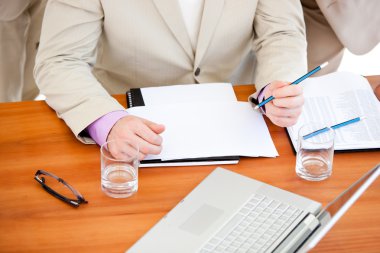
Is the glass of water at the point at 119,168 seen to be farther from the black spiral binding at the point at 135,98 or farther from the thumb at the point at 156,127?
the black spiral binding at the point at 135,98

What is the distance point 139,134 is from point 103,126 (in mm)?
104

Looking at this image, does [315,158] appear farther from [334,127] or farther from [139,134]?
[139,134]

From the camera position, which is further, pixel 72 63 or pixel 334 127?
pixel 72 63

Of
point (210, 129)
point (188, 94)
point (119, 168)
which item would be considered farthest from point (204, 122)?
point (119, 168)

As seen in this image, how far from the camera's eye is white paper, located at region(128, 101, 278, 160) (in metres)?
1.52

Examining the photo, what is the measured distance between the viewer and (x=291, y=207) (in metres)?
1.34

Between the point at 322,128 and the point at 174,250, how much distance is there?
21.2 inches

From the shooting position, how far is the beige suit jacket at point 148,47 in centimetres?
167

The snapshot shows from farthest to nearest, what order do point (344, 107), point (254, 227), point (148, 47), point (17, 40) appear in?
1. point (17, 40)
2. point (148, 47)
3. point (344, 107)
4. point (254, 227)

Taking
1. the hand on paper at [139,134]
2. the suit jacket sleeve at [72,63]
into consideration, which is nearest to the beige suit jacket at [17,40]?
the suit jacket sleeve at [72,63]

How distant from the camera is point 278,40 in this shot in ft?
6.16

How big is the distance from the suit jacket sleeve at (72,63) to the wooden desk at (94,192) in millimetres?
Answer: 63

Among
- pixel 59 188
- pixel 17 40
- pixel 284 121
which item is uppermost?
pixel 284 121

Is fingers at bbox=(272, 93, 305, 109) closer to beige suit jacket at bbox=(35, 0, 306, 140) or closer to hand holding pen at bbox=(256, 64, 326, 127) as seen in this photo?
hand holding pen at bbox=(256, 64, 326, 127)
